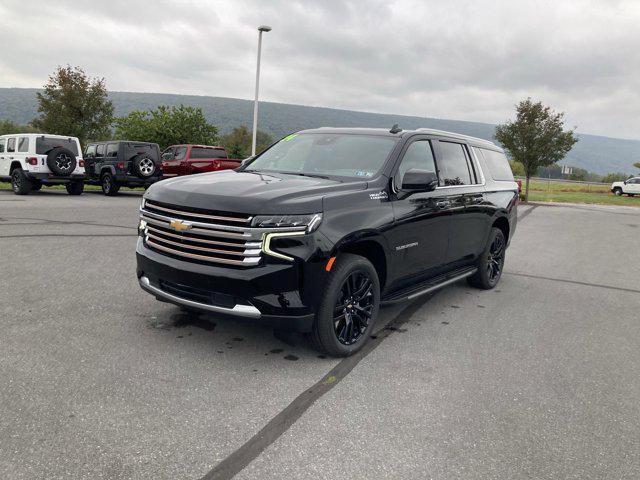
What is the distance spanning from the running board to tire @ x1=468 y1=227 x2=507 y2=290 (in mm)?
433

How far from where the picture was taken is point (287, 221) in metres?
3.62

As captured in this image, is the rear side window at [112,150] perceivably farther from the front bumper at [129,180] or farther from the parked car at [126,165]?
the front bumper at [129,180]

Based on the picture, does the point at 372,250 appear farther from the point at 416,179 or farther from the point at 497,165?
the point at 497,165

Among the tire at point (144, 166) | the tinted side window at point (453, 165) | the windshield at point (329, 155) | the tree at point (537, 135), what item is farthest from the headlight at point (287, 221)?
the tree at point (537, 135)

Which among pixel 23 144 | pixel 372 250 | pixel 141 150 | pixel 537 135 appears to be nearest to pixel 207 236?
pixel 372 250

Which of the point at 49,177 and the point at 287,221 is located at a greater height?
the point at 287,221

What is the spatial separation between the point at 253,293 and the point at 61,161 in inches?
597

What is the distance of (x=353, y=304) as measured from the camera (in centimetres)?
414

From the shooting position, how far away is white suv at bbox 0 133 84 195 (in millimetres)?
16219

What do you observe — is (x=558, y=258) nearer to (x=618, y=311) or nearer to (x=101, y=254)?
(x=618, y=311)

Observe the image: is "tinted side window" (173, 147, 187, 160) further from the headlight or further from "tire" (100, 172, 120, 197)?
the headlight

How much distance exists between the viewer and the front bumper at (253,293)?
11.8ft

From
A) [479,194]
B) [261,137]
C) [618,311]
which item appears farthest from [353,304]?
[261,137]

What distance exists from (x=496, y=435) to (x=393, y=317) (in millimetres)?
2307
